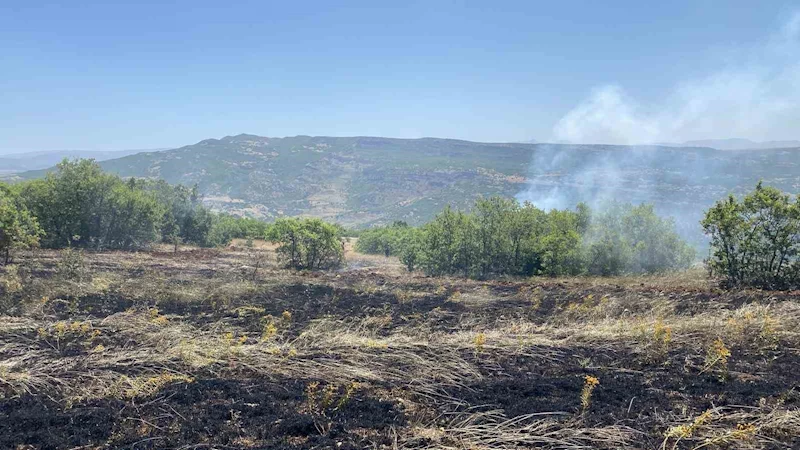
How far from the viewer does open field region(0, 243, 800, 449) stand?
509 cm

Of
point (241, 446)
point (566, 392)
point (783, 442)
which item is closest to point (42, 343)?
point (241, 446)

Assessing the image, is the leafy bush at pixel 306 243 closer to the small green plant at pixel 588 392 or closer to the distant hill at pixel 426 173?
the small green plant at pixel 588 392

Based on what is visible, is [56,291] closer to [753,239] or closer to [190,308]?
[190,308]

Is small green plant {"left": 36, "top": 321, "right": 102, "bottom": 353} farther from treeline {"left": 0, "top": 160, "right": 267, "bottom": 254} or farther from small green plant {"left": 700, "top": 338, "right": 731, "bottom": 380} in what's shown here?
treeline {"left": 0, "top": 160, "right": 267, "bottom": 254}

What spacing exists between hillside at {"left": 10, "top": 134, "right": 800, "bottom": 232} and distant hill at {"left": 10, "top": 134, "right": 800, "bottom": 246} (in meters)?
0.34

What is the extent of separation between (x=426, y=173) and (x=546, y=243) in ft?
410

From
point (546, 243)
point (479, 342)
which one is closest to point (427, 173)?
point (546, 243)

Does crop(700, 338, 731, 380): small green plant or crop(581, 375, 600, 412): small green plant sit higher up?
crop(700, 338, 731, 380): small green plant

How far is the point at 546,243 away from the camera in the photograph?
19391 mm

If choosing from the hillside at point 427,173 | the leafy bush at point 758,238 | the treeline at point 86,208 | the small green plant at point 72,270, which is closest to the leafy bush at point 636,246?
the leafy bush at point 758,238

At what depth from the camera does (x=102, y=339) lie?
8.07m

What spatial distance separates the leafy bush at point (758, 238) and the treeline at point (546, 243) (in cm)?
458

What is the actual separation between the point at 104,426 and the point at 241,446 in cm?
176


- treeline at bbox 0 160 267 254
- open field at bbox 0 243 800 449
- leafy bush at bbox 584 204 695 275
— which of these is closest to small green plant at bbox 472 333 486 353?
open field at bbox 0 243 800 449
